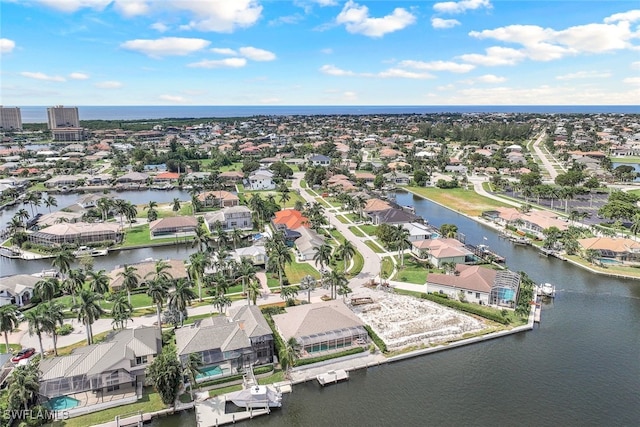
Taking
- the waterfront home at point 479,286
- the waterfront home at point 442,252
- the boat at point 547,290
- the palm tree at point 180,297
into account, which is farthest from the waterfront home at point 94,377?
the boat at point 547,290

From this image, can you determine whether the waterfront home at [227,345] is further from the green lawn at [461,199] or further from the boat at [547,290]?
the green lawn at [461,199]

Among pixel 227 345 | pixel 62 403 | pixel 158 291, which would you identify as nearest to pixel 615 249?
pixel 227 345

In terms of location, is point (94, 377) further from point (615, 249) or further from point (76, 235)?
point (615, 249)

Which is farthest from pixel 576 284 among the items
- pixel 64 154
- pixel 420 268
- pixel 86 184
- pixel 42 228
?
pixel 64 154

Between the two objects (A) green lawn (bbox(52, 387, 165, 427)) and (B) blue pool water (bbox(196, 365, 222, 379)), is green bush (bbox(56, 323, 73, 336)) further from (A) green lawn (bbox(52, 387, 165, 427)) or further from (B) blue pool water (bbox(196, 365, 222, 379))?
(B) blue pool water (bbox(196, 365, 222, 379))

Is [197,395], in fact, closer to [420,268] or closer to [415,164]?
[420,268]

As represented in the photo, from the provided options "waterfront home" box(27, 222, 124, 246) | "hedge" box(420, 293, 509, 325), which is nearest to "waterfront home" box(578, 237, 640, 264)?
"hedge" box(420, 293, 509, 325)
